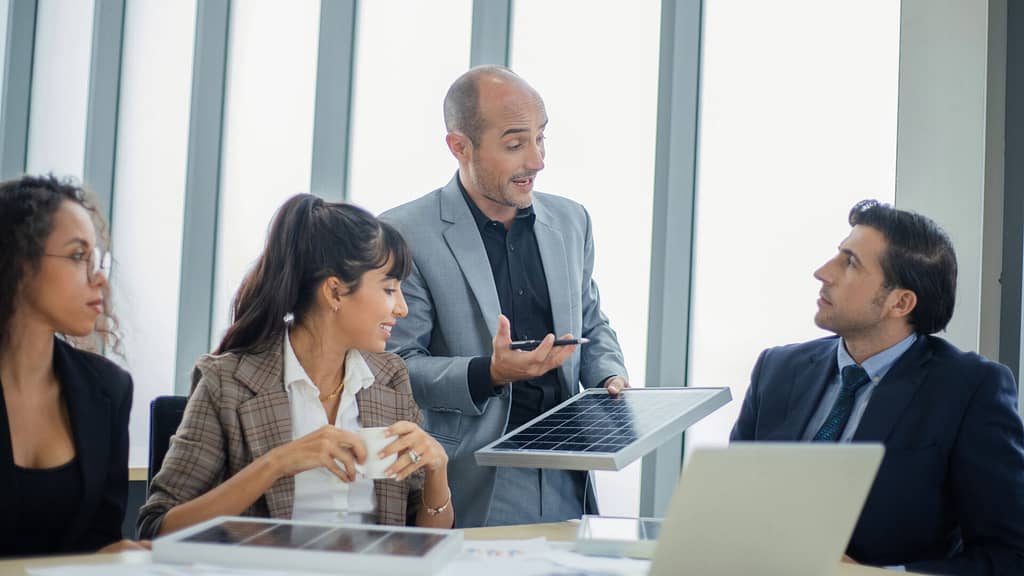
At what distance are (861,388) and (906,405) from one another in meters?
0.18

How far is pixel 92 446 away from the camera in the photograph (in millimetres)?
1950

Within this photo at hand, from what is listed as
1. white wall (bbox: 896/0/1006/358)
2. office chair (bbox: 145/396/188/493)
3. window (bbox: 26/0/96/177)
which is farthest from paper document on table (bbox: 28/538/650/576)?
window (bbox: 26/0/96/177)

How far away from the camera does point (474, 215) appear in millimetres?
2865

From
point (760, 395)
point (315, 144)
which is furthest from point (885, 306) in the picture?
point (315, 144)

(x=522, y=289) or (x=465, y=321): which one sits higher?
(x=522, y=289)

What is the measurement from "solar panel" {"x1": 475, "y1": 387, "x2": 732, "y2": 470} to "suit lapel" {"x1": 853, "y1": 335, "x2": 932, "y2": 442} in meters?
0.42

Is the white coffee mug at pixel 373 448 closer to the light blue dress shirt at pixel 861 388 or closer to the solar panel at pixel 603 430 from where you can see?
the solar panel at pixel 603 430

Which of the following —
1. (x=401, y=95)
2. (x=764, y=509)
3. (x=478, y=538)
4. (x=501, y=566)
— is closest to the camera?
(x=764, y=509)

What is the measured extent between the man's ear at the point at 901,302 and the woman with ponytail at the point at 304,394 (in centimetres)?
132

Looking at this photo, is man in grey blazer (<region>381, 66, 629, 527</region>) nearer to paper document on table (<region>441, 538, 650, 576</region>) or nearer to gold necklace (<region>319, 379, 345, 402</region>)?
gold necklace (<region>319, 379, 345, 402</region>)

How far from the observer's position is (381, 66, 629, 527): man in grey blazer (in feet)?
8.55

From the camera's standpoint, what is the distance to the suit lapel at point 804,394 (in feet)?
Result: 8.49

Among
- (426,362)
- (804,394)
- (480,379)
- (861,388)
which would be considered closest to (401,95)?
(426,362)

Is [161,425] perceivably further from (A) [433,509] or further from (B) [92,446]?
(A) [433,509]
